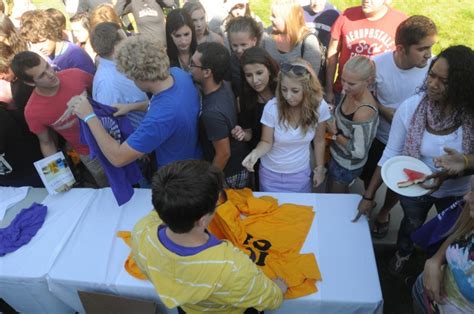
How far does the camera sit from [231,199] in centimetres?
217

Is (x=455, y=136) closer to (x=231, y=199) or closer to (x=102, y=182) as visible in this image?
(x=231, y=199)

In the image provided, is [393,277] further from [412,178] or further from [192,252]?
[192,252]

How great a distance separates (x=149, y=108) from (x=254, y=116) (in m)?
0.84

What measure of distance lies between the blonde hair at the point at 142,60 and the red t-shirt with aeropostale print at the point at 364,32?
1946mm

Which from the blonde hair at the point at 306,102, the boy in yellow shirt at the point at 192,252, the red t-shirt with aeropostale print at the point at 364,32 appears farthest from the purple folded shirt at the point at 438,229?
the red t-shirt with aeropostale print at the point at 364,32

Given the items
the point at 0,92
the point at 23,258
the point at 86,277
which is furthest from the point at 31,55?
the point at 86,277

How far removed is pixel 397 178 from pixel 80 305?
6.27ft

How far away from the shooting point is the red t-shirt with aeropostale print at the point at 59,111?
2422 mm

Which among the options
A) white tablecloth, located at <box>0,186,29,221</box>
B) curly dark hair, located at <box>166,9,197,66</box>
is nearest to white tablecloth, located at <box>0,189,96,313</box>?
white tablecloth, located at <box>0,186,29,221</box>

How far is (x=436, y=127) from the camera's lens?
1892 mm

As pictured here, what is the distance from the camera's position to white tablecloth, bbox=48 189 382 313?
1.66m

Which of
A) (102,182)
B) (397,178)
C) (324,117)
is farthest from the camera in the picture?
(102,182)

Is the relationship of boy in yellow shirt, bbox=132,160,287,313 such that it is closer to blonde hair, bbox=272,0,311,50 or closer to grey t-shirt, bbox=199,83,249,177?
grey t-shirt, bbox=199,83,249,177

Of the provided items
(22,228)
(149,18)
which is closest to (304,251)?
(22,228)
